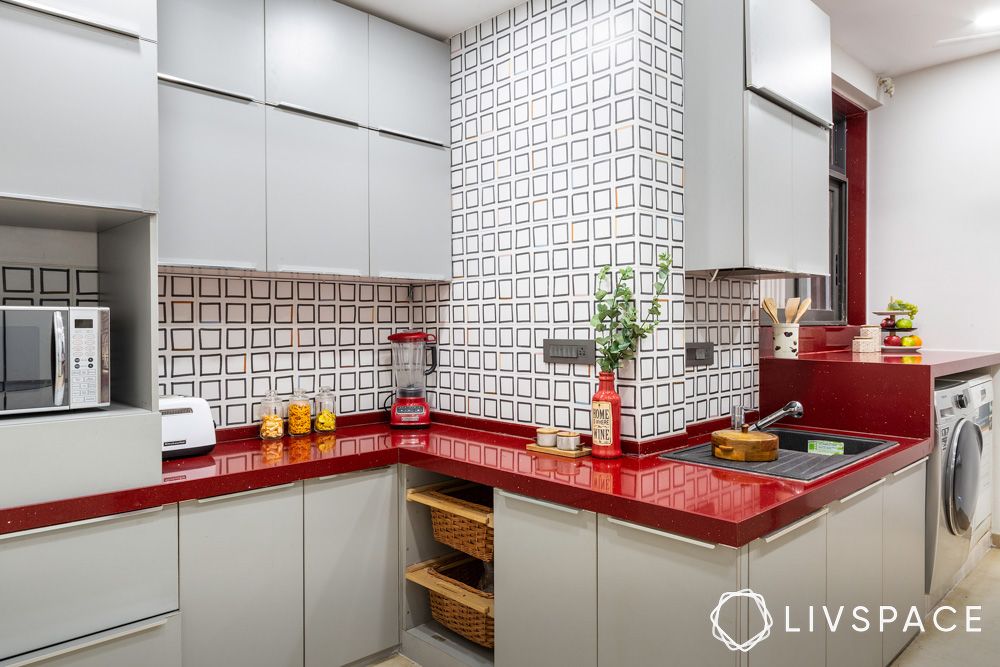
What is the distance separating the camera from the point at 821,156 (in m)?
2.54

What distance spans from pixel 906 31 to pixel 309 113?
118 inches

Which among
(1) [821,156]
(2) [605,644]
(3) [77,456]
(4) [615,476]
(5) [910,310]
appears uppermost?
(1) [821,156]

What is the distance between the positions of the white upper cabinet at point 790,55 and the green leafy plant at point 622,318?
71cm

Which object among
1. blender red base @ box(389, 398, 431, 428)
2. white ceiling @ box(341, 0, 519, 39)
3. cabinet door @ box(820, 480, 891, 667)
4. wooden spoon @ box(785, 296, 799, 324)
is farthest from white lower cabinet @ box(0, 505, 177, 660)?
wooden spoon @ box(785, 296, 799, 324)

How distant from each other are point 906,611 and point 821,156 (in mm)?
1753

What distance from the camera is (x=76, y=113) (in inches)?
65.6

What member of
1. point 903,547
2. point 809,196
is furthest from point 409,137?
point 903,547

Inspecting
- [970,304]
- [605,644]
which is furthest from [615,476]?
[970,304]

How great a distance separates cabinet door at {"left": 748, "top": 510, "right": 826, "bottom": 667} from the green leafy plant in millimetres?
724

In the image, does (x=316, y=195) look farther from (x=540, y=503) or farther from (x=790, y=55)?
(x=790, y=55)

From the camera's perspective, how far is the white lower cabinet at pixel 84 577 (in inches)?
62.0

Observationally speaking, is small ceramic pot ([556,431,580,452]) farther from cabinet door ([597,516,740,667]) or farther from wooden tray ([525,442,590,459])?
cabinet door ([597,516,740,667])

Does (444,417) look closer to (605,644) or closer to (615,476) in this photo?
(615,476)

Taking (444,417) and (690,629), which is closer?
(690,629)
